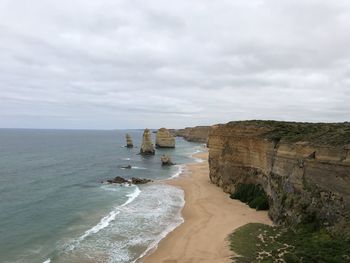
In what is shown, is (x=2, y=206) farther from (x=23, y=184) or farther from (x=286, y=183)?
(x=286, y=183)

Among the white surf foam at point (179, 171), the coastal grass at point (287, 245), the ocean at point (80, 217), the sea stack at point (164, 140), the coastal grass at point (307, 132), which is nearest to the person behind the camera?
the coastal grass at point (287, 245)

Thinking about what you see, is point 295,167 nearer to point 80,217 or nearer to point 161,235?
point 161,235

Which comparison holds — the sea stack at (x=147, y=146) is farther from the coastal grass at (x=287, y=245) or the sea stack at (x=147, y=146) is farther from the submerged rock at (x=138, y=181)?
the coastal grass at (x=287, y=245)

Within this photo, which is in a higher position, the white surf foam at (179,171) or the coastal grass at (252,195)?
the coastal grass at (252,195)

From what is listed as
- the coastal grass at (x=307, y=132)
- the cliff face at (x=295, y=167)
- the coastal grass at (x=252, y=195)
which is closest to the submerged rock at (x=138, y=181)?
the cliff face at (x=295, y=167)

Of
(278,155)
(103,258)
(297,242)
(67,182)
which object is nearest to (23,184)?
(67,182)

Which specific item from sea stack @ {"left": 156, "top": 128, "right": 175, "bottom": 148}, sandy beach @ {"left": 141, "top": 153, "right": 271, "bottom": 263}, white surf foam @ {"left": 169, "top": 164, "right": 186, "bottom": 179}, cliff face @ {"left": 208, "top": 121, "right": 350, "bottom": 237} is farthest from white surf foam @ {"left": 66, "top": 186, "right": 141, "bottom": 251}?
sea stack @ {"left": 156, "top": 128, "right": 175, "bottom": 148}

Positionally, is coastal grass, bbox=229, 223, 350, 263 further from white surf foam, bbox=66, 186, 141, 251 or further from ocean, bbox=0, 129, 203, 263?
white surf foam, bbox=66, 186, 141, 251
